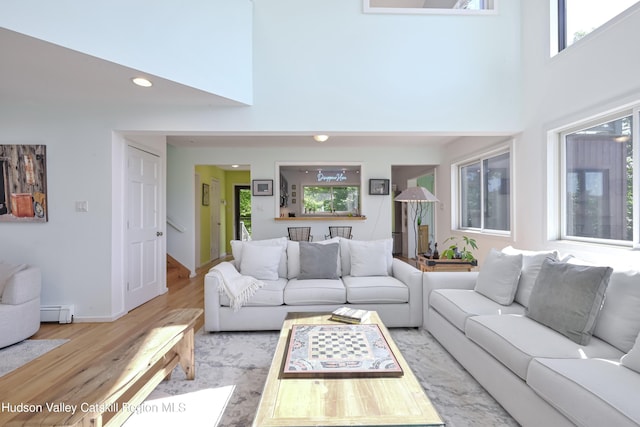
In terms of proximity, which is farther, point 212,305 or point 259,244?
point 259,244

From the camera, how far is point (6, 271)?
2992 millimetres

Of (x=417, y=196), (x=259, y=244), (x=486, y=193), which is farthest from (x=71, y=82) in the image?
(x=486, y=193)

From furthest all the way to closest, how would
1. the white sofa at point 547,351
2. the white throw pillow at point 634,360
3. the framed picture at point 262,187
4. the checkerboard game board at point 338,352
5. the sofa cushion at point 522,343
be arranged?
1. the framed picture at point 262,187
2. the sofa cushion at point 522,343
3. the checkerboard game board at point 338,352
4. the white throw pillow at point 634,360
5. the white sofa at point 547,351

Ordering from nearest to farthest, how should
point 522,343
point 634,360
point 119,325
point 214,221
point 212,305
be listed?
point 634,360
point 522,343
point 212,305
point 119,325
point 214,221

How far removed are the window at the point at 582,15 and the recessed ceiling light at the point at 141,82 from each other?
155 inches

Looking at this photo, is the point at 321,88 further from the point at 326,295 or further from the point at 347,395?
the point at 347,395

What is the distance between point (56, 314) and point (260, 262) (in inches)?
89.5

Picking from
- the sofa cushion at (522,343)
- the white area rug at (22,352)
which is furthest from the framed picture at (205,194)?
the sofa cushion at (522,343)

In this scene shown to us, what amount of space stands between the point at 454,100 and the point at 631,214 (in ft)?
6.33

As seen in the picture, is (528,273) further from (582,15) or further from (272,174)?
(272,174)

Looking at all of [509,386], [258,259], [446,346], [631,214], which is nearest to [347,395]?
[509,386]

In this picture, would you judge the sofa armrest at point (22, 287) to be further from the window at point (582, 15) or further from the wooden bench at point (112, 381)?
the window at point (582, 15)

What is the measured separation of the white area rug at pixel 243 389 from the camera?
5.91ft

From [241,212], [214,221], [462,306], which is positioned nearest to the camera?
[462,306]
